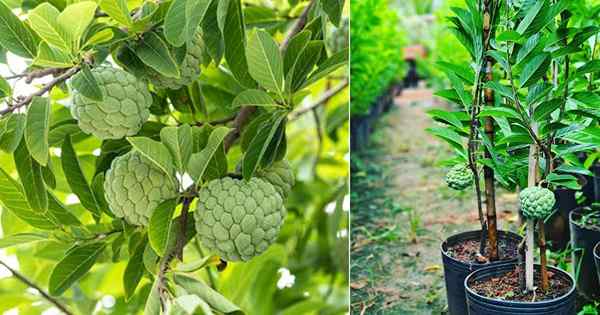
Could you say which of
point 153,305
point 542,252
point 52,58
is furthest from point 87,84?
point 542,252

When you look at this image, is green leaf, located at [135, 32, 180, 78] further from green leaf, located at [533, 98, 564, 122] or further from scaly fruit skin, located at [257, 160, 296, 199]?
green leaf, located at [533, 98, 564, 122]

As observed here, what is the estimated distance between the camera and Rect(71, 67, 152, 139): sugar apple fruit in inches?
38.5

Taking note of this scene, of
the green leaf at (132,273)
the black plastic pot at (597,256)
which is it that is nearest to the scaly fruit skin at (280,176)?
the green leaf at (132,273)

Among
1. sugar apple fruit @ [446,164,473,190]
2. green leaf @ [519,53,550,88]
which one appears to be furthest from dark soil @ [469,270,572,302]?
green leaf @ [519,53,550,88]

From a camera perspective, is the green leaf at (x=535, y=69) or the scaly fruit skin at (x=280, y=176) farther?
the scaly fruit skin at (x=280, y=176)

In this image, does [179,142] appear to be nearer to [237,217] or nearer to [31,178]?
[237,217]

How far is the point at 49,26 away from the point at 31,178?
0.86ft

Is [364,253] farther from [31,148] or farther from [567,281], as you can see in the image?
[31,148]

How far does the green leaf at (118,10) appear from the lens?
3.13 ft

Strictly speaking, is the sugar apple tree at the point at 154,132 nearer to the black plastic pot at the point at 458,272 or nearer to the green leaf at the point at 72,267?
the green leaf at the point at 72,267

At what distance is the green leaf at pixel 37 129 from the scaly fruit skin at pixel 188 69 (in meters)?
0.16

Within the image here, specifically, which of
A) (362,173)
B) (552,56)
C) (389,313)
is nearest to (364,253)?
(389,313)

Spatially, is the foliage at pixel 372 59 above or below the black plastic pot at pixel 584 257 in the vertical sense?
above

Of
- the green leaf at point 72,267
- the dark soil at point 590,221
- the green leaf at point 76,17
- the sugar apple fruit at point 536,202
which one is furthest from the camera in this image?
the green leaf at point 72,267
